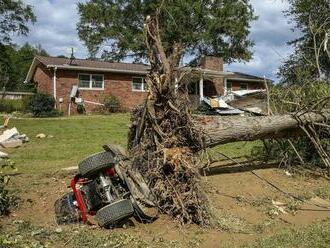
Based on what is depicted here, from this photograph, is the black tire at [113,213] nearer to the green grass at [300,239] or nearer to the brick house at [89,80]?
the green grass at [300,239]

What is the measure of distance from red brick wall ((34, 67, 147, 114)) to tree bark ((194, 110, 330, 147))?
60.7ft

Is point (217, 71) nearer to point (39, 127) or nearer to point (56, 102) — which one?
point (56, 102)

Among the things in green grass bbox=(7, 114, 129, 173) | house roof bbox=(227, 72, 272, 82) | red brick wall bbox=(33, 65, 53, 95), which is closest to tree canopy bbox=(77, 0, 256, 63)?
house roof bbox=(227, 72, 272, 82)

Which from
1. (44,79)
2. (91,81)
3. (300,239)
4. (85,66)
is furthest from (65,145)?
(44,79)

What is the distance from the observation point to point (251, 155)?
11.9 metres

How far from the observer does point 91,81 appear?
30.9 metres

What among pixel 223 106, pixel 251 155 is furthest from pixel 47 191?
pixel 223 106

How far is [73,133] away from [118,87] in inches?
595

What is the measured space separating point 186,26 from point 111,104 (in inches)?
567

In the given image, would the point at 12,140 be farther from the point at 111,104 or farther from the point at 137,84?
the point at 137,84

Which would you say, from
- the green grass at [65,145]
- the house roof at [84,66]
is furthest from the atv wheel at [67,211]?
the house roof at [84,66]

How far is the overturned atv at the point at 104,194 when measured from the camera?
677cm

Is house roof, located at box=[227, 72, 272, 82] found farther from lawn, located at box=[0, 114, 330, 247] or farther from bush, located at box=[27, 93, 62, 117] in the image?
lawn, located at box=[0, 114, 330, 247]

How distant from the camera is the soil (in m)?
6.72
